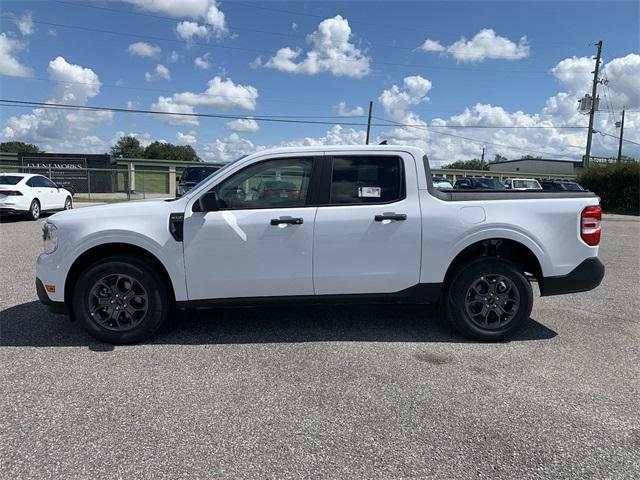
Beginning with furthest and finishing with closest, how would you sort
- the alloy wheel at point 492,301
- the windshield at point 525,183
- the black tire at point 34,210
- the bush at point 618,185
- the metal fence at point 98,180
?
the windshield at point 525,183, the bush at point 618,185, the metal fence at point 98,180, the black tire at point 34,210, the alloy wheel at point 492,301

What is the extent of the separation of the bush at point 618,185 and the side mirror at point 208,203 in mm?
29575

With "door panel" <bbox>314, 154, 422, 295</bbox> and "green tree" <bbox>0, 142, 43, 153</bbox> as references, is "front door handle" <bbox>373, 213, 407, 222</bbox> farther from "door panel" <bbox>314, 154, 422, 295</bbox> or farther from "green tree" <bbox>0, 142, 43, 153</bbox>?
"green tree" <bbox>0, 142, 43, 153</bbox>

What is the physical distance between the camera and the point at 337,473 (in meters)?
2.59

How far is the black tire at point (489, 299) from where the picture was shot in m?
4.57

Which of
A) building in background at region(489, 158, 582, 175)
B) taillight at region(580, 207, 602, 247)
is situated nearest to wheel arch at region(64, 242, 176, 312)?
taillight at region(580, 207, 602, 247)

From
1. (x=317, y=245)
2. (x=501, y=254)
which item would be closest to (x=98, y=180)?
(x=317, y=245)

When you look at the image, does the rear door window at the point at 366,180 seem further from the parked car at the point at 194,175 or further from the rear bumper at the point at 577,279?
the parked car at the point at 194,175

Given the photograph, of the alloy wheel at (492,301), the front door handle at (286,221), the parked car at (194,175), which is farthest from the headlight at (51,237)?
the parked car at (194,175)

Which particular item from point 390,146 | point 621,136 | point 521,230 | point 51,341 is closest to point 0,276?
point 51,341

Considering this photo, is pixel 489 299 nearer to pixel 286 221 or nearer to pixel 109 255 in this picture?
pixel 286 221

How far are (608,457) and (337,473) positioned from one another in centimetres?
158

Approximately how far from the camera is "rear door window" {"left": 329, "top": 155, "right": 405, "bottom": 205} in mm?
4496

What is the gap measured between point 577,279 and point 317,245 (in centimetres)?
254

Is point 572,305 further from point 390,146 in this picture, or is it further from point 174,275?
point 174,275
